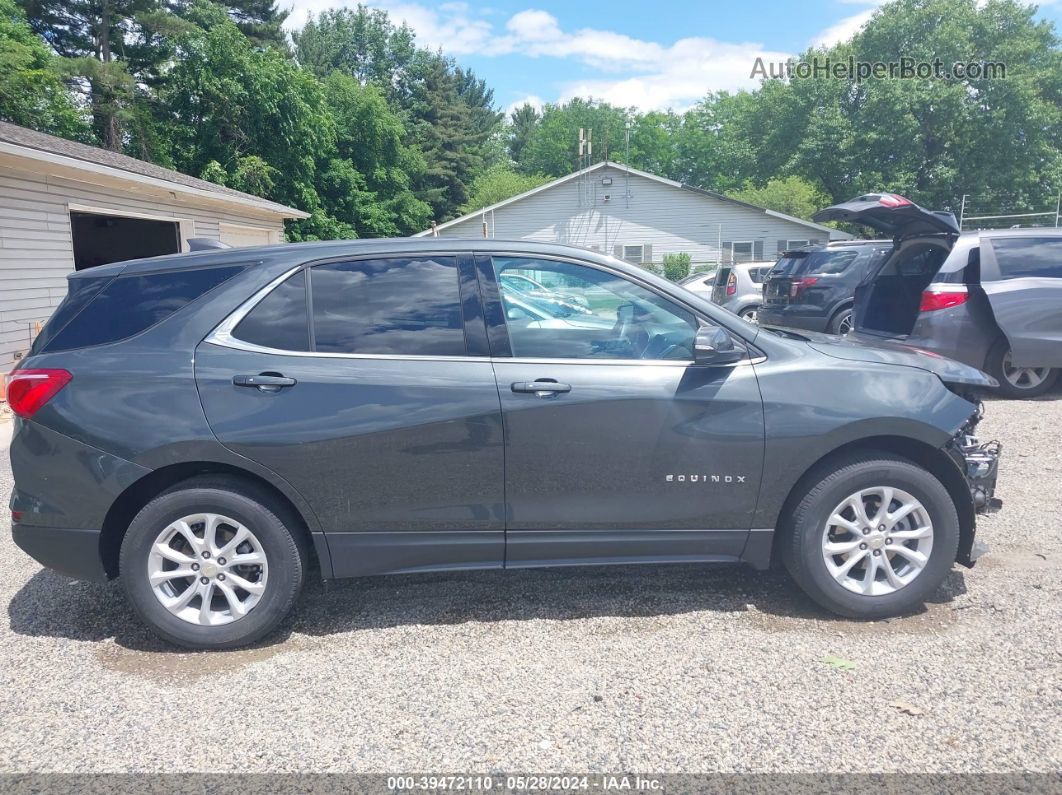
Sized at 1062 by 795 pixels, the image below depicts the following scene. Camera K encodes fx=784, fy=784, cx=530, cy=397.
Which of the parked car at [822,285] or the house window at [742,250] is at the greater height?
the house window at [742,250]

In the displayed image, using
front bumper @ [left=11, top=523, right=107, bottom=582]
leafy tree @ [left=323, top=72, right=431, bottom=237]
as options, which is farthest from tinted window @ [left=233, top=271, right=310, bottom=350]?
leafy tree @ [left=323, top=72, right=431, bottom=237]

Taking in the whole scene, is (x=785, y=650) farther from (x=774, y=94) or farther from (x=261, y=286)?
(x=774, y=94)

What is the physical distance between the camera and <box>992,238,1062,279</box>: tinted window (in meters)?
7.77

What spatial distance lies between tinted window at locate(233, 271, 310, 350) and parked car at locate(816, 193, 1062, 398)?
5.61 metres

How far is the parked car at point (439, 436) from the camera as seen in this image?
3.44 m

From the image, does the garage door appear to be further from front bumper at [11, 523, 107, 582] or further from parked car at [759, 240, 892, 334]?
front bumper at [11, 523, 107, 582]

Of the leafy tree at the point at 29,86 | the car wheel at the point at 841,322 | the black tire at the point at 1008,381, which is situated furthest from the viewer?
the leafy tree at the point at 29,86

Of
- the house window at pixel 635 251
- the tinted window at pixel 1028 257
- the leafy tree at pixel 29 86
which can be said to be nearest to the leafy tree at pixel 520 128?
the house window at pixel 635 251

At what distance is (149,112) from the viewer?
29125mm

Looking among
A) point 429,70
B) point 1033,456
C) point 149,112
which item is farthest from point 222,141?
point 1033,456

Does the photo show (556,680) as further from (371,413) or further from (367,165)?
(367,165)

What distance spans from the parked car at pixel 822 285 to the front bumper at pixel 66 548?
910 centimetres

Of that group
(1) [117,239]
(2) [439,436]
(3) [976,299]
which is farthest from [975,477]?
(1) [117,239]

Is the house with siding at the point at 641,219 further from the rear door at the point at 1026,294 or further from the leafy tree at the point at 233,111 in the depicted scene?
the rear door at the point at 1026,294
